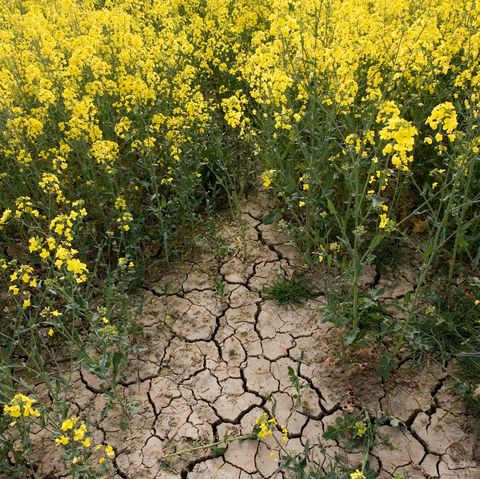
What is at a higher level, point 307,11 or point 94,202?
point 307,11

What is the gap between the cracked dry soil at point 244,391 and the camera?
8.76 ft

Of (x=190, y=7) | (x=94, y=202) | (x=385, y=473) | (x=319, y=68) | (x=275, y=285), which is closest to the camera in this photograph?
(x=385, y=473)

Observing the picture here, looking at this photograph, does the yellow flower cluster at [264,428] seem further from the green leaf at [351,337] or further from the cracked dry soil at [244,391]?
the green leaf at [351,337]

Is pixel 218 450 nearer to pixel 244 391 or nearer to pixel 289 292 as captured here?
pixel 244 391

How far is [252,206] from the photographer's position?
14.2ft

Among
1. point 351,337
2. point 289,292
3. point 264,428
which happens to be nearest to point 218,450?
point 264,428

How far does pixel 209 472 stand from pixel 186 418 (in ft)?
1.21

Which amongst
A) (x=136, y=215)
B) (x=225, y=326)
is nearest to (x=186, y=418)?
(x=225, y=326)

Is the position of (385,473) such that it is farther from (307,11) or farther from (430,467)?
(307,11)

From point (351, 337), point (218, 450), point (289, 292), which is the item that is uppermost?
point (351, 337)

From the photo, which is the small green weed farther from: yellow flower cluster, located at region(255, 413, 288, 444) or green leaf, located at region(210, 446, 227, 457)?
green leaf, located at region(210, 446, 227, 457)

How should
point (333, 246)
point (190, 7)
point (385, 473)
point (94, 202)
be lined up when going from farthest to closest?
point (190, 7) < point (94, 202) < point (333, 246) < point (385, 473)

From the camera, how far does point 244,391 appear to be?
9.98ft

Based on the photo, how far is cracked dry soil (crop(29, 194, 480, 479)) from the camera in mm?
2670
